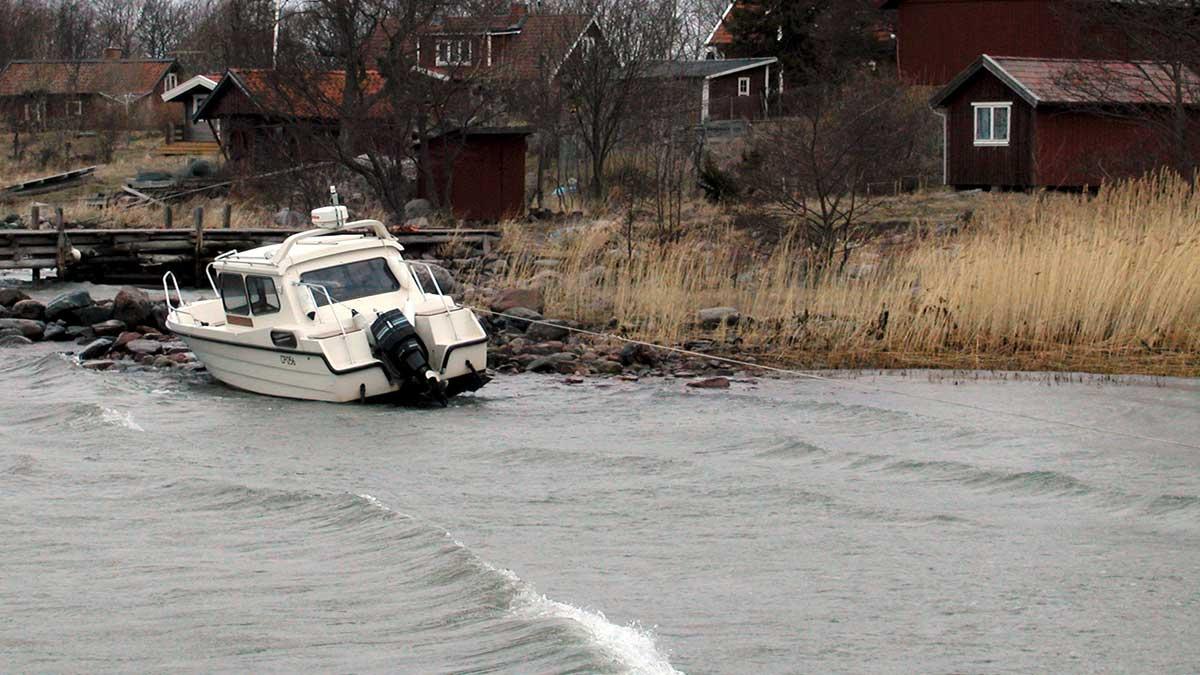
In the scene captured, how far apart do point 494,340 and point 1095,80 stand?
66.1 ft

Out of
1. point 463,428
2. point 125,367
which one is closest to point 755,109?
point 125,367

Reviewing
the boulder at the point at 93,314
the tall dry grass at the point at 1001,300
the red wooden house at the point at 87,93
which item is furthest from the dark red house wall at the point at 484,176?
the red wooden house at the point at 87,93

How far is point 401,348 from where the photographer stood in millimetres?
17469

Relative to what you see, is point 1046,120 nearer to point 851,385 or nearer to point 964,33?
point 964,33

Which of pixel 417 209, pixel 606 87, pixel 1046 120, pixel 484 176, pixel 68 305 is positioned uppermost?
pixel 606 87

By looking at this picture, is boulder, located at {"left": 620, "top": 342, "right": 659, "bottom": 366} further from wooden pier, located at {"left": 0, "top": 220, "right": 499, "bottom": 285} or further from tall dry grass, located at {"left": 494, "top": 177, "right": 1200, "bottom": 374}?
wooden pier, located at {"left": 0, "top": 220, "right": 499, "bottom": 285}

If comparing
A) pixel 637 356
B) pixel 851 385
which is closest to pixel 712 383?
pixel 851 385

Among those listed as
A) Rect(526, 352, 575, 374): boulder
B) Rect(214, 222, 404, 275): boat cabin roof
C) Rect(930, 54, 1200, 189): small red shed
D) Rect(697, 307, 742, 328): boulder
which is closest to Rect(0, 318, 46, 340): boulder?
Rect(214, 222, 404, 275): boat cabin roof

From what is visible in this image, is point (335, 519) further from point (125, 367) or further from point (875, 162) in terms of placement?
point (875, 162)

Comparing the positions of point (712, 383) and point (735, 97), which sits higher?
point (735, 97)

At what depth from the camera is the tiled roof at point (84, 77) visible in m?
79.2

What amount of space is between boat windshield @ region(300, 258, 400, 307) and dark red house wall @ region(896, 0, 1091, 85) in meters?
35.5

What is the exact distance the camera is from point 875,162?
28.7 meters

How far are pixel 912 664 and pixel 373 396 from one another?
1004 centimetres
